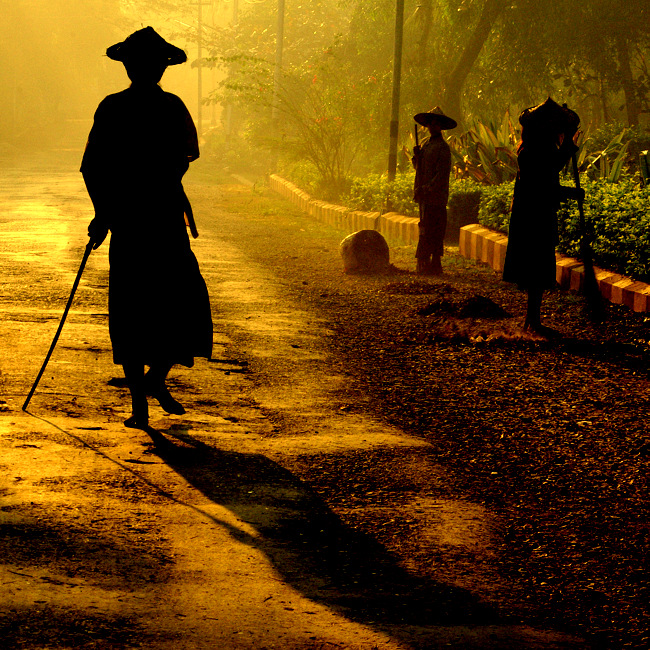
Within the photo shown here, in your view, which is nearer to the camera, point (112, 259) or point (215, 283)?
point (112, 259)

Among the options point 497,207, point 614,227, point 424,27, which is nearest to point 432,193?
point 497,207

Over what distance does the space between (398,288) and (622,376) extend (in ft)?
13.2

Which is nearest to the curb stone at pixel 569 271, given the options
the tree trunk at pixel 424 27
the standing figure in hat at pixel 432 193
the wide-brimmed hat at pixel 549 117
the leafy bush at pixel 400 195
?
the standing figure in hat at pixel 432 193

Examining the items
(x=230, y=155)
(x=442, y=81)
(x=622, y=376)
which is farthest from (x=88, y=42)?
(x=622, y=376)

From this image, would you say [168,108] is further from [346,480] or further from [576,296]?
[576,296]

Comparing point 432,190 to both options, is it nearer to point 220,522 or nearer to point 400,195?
point 400,195

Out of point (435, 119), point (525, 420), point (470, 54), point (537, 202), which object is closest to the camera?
point (525, 420)

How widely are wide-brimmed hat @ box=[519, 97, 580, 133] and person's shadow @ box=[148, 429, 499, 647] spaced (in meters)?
4.28

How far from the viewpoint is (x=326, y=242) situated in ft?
51.9

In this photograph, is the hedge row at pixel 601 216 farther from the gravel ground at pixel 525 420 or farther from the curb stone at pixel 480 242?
the gravel ground at pixel 525 420

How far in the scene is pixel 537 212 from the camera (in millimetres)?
8203

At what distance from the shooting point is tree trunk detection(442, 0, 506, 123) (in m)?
20.7

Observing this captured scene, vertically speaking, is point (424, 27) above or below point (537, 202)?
above

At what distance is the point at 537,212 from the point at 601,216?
266 cm
